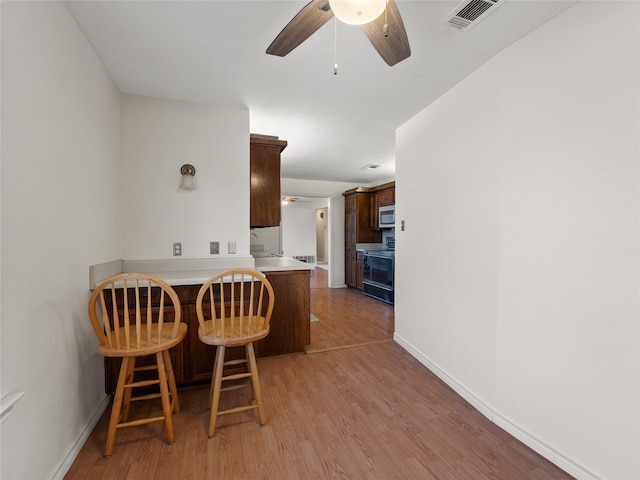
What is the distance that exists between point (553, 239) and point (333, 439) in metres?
1.67

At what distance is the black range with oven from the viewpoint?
187 inches

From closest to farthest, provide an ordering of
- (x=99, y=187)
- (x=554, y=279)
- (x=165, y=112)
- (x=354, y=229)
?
(x=554, y=279) < (x=99, y=187) < (x=165, y=112) < (x=354, y=229)

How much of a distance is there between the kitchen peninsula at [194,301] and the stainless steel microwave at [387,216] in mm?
2761

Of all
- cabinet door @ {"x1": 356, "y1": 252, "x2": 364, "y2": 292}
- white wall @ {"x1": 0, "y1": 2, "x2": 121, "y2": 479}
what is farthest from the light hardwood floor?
cabinet door @ {"x1": 356, "y1": 252, "x2": 364, "y2": 292}

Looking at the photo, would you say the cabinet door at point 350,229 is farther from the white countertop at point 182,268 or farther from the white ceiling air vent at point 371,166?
the white countertop at point 182,268

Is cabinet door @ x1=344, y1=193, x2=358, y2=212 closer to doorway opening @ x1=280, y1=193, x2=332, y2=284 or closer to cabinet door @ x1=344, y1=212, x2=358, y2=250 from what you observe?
cabinet door @ x1=344, y1=212, x2=358, y2=250

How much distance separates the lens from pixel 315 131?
3207mm

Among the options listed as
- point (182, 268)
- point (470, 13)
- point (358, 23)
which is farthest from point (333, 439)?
point (470, 13)

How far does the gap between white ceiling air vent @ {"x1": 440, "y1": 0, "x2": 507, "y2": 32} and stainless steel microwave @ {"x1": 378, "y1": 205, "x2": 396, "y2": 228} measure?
3516 mm

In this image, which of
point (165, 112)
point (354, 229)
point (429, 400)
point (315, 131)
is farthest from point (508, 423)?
point (354, 229)

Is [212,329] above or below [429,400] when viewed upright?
above

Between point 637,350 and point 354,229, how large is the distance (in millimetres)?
4745

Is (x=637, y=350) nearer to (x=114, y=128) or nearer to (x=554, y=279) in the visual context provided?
(x=554, y=279)

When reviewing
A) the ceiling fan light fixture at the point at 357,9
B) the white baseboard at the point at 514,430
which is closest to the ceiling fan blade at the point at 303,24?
the ceiling fan light fixture at the point at 357,9
